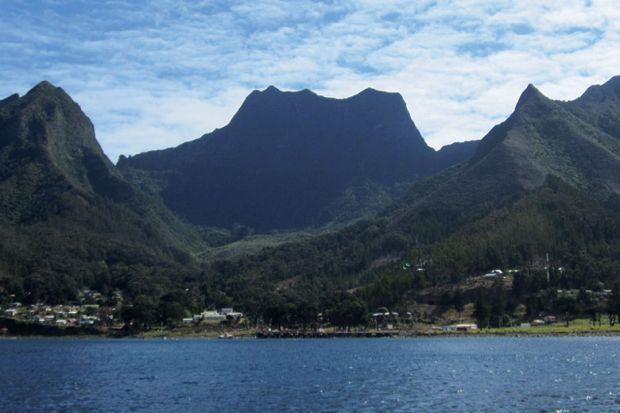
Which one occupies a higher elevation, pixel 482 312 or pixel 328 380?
pixel 482 312

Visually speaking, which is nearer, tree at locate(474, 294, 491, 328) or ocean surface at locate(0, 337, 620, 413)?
ocean surface at locate(0, 337, 620, 413)

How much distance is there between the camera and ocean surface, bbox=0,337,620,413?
63.3 metres

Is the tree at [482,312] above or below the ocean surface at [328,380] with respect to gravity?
above

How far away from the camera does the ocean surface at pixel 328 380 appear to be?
2491 inches

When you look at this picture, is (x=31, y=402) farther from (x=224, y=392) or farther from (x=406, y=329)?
(x=406, y=329)

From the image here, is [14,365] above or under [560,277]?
under

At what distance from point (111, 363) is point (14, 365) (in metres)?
12.6

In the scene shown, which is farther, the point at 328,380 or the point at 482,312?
the point at 482,312

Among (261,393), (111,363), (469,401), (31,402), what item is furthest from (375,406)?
(111,363)

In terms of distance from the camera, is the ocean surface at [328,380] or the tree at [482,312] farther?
the tree at [482,312]

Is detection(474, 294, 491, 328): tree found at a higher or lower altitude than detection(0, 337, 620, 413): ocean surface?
higher

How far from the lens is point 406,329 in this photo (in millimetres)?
188375

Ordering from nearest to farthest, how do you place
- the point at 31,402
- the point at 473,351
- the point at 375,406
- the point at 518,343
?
1. the point at 375,406
2. the point at 31,402
3. the point at 473,351
4. the point at 518,343

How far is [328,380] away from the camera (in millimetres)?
82688
